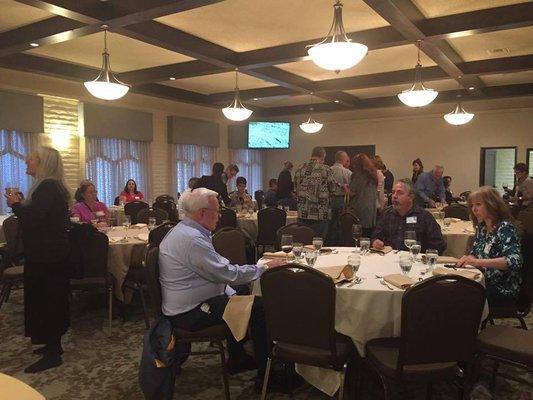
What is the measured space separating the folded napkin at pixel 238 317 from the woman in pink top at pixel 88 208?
3.19 metres

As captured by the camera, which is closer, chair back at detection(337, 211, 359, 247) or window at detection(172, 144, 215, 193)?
chair back at detection(337, 211, 359, 247)

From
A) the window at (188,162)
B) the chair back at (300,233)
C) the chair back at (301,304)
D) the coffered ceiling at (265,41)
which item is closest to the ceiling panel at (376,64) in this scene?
the coffered ceiling at (265,41)

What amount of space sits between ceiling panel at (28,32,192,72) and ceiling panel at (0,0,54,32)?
71 cm

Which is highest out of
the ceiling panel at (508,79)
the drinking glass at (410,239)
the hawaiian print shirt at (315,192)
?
the ceiling panel at (508,79)

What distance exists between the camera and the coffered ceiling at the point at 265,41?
4.74 metres

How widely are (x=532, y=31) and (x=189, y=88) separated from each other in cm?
628

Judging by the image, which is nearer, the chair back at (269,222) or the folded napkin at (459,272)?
the folded napkin at (459,272)

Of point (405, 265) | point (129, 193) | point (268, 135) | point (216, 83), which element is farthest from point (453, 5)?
point (268, 135)

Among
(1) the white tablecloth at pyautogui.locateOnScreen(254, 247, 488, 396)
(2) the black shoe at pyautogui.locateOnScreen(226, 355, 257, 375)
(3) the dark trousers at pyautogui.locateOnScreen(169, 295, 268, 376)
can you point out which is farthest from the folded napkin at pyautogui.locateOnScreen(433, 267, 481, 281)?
(2) the black shoe at pyautogui.locateOnScreen(226, 355, 257, 375)

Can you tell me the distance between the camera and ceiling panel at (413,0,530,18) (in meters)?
4.75

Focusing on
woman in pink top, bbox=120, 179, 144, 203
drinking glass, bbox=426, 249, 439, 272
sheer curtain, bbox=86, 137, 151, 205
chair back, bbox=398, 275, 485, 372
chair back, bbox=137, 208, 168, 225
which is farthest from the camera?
sheer curtain, bbox=86, 137, 151, 205

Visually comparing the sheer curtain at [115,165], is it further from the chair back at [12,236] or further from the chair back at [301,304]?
the chair back at [301,304]

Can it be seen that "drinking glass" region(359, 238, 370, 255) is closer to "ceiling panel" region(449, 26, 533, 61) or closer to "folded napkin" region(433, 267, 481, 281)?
"folded napkin" region(433, 267, 481, 281)

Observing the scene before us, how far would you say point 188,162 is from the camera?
11.2 m
